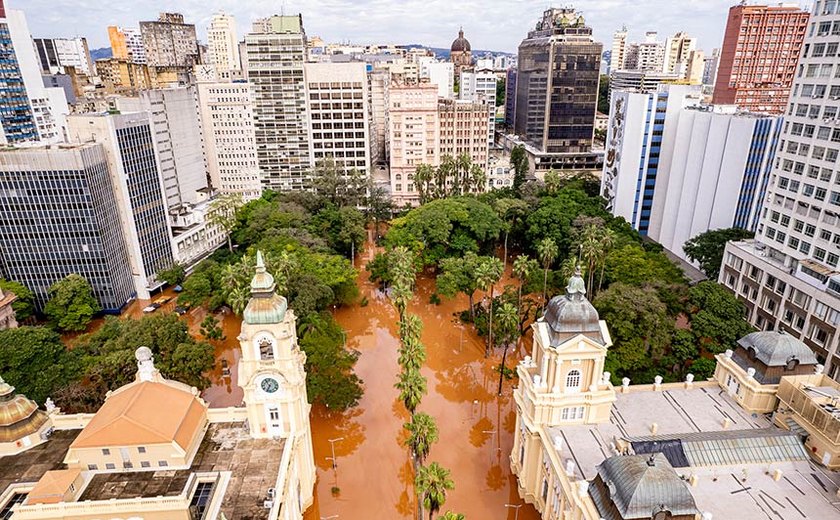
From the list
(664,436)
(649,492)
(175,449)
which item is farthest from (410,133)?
(649,492)

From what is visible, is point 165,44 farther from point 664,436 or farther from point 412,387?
point 664,436

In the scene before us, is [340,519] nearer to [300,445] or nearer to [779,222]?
[300,445]

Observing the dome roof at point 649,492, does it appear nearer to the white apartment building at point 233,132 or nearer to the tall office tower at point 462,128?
the tall office tower at point 462,128

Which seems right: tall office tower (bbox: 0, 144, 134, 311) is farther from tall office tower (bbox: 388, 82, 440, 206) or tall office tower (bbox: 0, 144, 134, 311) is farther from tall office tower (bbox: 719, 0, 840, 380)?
tall office tower (bbox: 719, 0, 840, 380)

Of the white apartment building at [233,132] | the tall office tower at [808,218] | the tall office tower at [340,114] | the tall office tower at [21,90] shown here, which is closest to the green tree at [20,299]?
the tall office tower at [21,90]

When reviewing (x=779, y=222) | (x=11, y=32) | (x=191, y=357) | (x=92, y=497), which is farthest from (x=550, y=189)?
(x=11, y=32)

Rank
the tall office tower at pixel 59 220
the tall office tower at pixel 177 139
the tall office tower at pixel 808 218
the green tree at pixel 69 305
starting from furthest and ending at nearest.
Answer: the tall office tower at pixel 177 139 < the green tree at pixel 69 305 < the tall office tower at pixel 59 220 < the tall office tower at pixel 808 218
